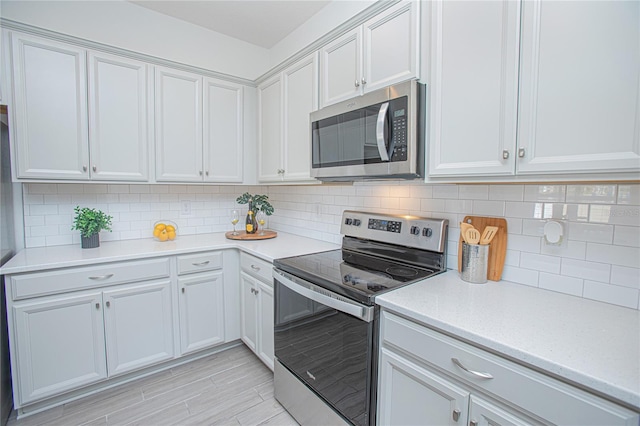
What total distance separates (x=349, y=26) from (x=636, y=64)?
4.41 feet

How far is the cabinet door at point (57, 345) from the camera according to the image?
1.79 m

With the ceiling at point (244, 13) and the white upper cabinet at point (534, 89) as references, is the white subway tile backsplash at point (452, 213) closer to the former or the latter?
the white upper cabinet at point (534, 89)

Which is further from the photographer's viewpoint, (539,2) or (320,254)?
(320,254)

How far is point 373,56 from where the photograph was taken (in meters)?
1.68

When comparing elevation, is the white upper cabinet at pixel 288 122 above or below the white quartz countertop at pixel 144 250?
above

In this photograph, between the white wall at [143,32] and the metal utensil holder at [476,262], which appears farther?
the white wall at [143,32]

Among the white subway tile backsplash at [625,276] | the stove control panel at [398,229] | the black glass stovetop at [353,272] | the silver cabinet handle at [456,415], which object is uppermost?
the stove control panel at [398,229]

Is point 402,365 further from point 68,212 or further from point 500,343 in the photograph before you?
point 68,212

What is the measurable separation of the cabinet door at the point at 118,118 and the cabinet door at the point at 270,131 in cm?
90

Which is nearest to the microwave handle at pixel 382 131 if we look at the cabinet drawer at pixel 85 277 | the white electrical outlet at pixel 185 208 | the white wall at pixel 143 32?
the cabinet drawer at pixel 85 277

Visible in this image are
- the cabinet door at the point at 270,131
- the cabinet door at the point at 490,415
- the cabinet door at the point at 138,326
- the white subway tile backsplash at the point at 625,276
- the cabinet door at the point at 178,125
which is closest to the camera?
the cabinet door at the point at 490,415

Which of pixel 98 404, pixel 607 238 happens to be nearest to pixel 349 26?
pixel 607 238

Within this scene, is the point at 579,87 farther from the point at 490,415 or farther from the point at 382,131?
the point at 490,415

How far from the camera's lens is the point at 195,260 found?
233 centimetres
